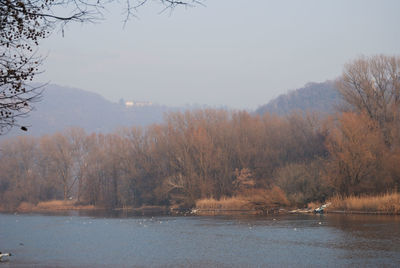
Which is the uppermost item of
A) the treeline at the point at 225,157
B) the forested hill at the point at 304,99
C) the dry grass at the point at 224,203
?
the forested hill at the point at 304,99

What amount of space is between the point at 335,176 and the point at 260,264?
23.9 metres

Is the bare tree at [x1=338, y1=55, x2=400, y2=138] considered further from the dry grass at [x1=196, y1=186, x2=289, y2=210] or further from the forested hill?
the forested hill

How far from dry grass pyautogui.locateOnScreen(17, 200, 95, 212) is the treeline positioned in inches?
44.9

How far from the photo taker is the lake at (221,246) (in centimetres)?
1744

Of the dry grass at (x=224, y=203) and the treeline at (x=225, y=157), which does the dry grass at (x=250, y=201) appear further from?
the treeline at (x=225, y=157)

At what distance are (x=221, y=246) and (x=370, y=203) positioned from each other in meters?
17.8

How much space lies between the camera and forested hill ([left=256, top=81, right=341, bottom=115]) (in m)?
124

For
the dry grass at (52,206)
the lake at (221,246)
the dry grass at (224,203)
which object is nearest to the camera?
the lake at (221,246)

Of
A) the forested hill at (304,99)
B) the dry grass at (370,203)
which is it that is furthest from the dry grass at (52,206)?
the forested hill at (304,99)

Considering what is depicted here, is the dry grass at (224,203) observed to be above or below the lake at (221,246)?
above

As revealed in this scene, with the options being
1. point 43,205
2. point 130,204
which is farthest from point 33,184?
point 130,204

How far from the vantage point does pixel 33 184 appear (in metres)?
69.9

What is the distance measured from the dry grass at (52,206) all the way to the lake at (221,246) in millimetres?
36016

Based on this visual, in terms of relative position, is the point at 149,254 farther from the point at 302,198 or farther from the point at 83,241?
the point at 302,198
